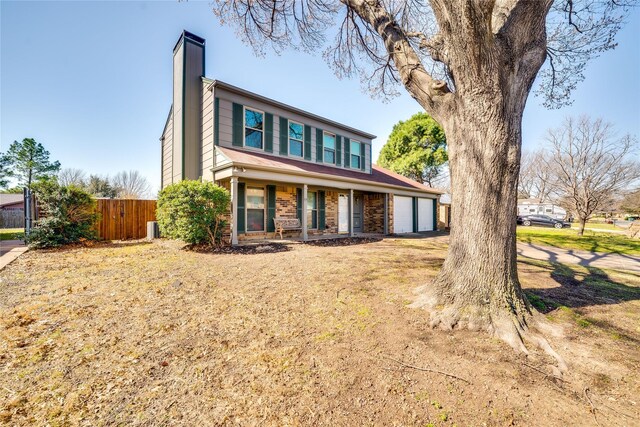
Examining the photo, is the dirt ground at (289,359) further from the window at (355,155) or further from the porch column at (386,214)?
the window at (355,155)

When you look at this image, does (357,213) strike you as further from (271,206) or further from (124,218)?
(124,218)

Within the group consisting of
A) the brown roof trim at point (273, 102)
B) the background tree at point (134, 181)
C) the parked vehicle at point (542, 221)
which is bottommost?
the parked vehicle at point (542, 221)

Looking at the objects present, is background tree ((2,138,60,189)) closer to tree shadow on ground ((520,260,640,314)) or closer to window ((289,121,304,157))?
window ((289,121,304,157))

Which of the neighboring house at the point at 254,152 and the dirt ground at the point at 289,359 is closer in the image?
the dirt ground at the point at 289,359

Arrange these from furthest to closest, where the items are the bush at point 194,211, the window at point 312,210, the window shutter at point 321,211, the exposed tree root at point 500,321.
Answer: the window shutter at point 321,211
the window at point 312,210
the bush at point 194,211
the exposed tree root at point 500,321

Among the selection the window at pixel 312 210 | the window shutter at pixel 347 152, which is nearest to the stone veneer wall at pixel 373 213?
the window shutter at pixel 347 152

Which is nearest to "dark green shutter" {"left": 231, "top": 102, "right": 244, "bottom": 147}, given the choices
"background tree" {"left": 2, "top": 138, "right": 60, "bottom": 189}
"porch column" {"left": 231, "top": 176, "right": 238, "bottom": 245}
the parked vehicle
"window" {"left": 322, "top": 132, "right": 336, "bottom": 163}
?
"porch column" {"left": 231, "top": 176, "right": 238, "bottom": 245}

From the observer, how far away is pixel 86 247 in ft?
26.2

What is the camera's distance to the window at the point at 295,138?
11.2 meters

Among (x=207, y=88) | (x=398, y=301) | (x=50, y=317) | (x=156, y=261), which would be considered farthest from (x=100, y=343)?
(x=207, y=88)

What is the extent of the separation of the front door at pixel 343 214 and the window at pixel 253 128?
16.5 feet

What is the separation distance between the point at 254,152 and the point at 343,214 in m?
5.63

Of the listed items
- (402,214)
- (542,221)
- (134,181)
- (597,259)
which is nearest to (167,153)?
(402,214)

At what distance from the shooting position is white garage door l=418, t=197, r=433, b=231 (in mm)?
16203
